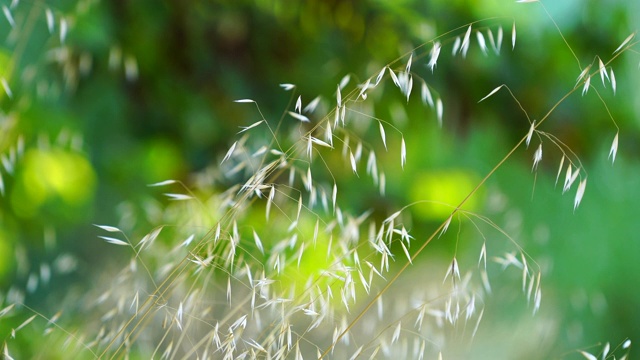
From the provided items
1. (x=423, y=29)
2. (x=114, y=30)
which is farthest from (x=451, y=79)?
(x=114, y=30)

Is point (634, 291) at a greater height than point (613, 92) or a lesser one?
lesser

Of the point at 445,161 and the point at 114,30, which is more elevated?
the point at 114,30

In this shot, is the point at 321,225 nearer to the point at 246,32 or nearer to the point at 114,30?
the point at 246,32

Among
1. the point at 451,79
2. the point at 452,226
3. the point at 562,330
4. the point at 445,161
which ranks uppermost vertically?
the point at 451,79

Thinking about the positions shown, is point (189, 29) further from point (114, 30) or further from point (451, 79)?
point (451, 79)

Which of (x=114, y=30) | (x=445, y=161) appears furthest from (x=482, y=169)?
(x=114, y=30)
